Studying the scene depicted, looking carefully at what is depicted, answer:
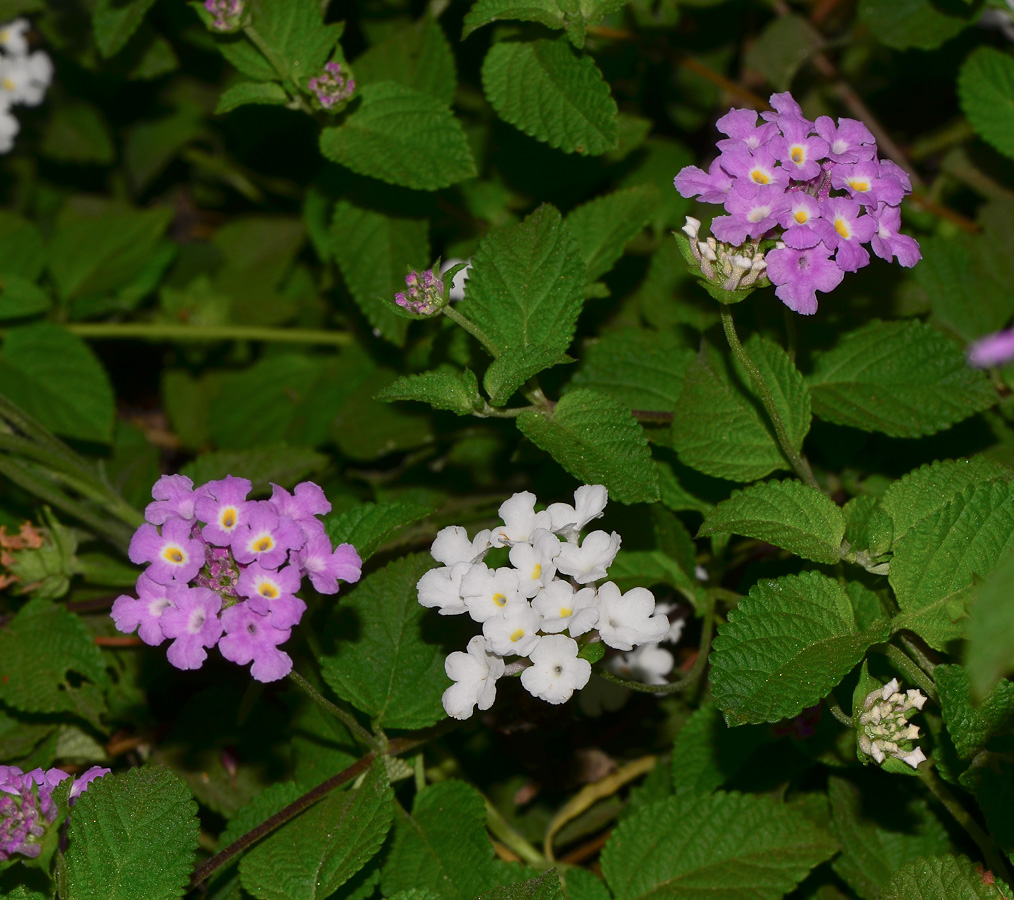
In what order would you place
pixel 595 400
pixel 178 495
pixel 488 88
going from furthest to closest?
pixel 488 88, pixel 595 400, pixel 178 495

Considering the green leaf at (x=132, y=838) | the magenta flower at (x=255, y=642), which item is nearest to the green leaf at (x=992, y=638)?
the magenta flower at (x=255, y=642)

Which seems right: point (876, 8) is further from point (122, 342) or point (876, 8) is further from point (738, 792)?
point (122, 342)

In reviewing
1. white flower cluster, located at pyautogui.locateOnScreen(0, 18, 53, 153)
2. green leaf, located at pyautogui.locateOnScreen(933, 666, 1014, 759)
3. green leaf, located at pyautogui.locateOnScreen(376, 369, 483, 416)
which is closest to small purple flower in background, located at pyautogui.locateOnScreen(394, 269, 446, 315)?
green leaf, located at pyautogui.locateOnScreen(376, 369, 483, 416)

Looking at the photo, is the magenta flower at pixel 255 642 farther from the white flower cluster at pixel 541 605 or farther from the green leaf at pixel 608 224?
the green leaf at pixel 608 224

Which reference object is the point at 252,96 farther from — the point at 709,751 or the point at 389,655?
the point at 709,751

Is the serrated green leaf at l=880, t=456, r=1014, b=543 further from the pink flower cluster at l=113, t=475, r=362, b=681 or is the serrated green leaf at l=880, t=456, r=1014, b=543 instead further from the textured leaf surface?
the pink flower cluster at l=113, t=475, r=362, b=681

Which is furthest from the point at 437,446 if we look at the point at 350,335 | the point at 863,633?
the point at 863,633

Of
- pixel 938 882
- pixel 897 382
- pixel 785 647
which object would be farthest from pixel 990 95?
pixel 938 882
